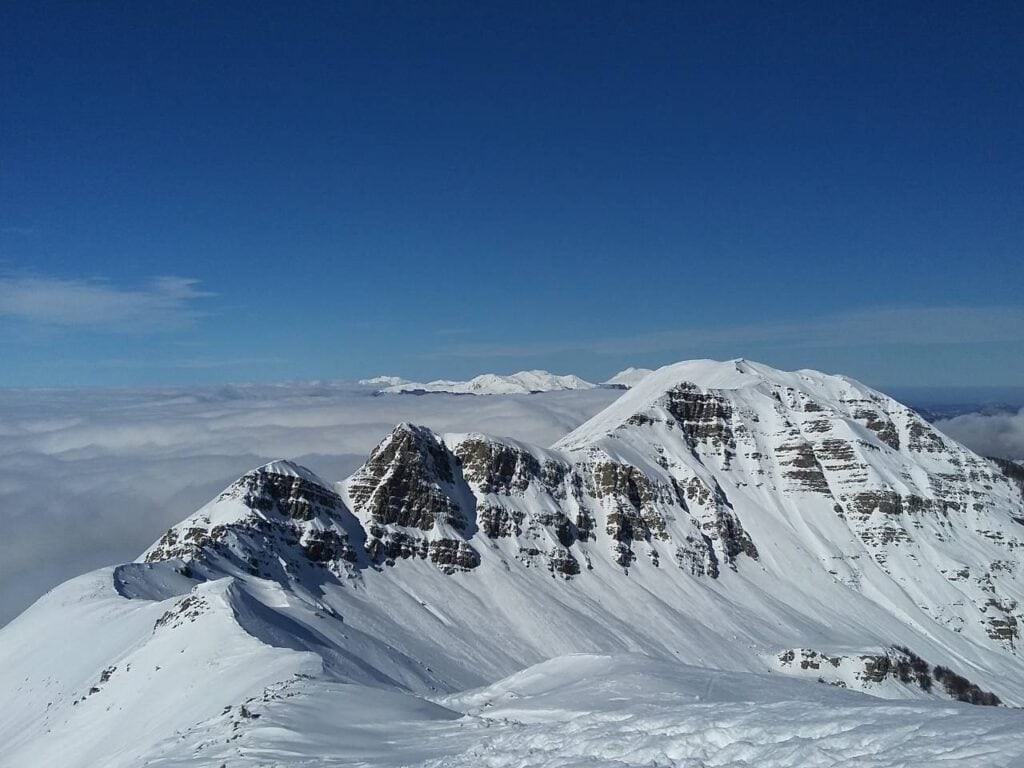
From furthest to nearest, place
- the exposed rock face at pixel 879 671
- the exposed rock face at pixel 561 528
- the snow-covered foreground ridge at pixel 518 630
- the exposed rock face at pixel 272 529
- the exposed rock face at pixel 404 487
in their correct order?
the exposed rock face at pixel 404 487
the exposed rock face at pixel 879 671
the exposed rock face at pixel 561 528
the exposed rock face at pixel 272 529
the snow-covered foreground ridge at pixel 518 630

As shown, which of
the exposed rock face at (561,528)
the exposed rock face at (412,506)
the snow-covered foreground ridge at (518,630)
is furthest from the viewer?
the exposed rock face at (412,506)

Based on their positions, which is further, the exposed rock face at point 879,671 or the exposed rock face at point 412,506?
the exposed rock face at point 412,506

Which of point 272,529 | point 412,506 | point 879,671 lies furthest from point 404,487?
point 879,671

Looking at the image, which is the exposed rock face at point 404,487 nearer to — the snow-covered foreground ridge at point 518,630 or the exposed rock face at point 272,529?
the snow-covered foreground ridge at point 518,630

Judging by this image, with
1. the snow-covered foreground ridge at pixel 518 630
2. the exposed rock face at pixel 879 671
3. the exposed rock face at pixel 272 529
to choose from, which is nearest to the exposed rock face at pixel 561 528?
the exposed rock face at pixel 272 529

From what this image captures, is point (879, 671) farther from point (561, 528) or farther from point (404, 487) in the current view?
point (404, 487)

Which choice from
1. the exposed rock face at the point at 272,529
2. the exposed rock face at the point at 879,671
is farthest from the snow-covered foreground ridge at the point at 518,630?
the exposed rock face at the point at 272,529

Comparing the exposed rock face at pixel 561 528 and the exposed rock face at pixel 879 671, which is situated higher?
the exposed rock face at pixel 561 528

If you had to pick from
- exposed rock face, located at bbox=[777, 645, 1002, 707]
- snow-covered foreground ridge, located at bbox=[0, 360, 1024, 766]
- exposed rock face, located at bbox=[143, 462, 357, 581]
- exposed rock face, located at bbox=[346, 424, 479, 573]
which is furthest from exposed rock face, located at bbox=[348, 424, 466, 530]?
exposed rock face, located at bbox=[777, 645, 1002, 707]

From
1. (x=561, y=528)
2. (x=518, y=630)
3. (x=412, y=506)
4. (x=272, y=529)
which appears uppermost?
(x=412, y=506)

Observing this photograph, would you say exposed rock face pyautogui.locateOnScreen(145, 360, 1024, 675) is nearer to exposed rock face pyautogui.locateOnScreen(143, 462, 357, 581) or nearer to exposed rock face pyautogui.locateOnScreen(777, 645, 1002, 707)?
exposed rock face pyautogui.locateOnScreen(143, 462, 357, 581)
